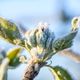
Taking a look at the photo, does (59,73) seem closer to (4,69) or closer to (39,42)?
(39,42)

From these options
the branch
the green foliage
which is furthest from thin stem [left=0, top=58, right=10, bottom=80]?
the branch

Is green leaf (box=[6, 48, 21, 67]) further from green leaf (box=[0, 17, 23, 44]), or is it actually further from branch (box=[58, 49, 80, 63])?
branch (box=[58, 49, 80, 63])

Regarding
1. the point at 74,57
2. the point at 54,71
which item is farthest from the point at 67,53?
the point at 54,71

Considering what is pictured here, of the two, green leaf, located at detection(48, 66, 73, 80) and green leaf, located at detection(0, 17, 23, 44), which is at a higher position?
green leaf, located at detection(0, 17, 23, 44)

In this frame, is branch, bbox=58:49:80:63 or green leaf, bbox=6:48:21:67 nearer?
green leaf, bbox=6:48:21:67

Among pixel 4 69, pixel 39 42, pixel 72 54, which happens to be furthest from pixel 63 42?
pixel 72 54

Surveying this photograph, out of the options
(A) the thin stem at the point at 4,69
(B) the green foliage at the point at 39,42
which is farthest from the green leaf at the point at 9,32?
(A) the thin stem at the point at 4,69

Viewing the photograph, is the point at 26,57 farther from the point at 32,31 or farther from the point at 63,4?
the point at 63,4
